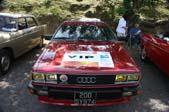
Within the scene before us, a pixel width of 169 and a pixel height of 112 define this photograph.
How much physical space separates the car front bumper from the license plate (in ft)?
0.17

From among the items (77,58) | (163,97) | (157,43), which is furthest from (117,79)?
(157,43)

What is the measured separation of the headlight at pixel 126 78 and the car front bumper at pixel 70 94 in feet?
0.38

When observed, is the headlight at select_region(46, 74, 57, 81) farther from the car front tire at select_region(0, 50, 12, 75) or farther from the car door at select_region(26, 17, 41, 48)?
the car door at select_region(26, 17, 41, 48)

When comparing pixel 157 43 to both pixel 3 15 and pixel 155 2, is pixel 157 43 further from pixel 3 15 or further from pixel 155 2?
pixel 155 2

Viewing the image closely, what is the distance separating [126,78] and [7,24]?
4.31 meters

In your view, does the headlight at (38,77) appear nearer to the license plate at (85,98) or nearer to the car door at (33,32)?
the license plate at (85,98)

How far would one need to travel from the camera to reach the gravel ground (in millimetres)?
5207

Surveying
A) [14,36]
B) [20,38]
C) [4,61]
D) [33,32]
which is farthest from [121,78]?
[33,32]

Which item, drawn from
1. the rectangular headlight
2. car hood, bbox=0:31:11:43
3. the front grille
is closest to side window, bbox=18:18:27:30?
car hood, bbox=0:31:11:43

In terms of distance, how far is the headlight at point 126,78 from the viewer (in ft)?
15.1

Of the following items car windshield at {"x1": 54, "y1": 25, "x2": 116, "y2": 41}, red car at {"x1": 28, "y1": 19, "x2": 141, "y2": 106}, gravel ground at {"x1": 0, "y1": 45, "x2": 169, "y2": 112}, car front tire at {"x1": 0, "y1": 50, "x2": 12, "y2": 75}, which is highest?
car windshield at {"x1": 54, "y1": 25, "x2": 116, "y2": 41}

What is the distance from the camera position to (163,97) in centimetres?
595

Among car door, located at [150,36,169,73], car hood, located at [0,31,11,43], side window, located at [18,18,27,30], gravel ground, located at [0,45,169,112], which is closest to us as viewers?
gravel ground, located at [0,45,169,112]

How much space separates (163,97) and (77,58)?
2.17 m
